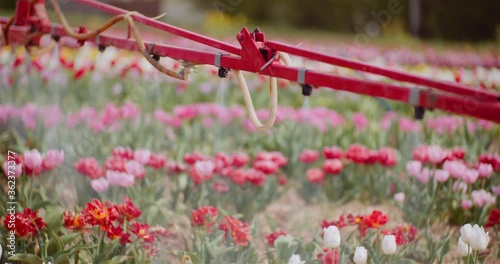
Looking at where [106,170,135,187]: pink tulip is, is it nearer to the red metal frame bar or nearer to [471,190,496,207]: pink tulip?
the red metal frame bar

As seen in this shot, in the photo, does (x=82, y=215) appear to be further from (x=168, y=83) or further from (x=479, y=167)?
(x=168, y=83)

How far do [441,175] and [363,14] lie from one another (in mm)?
13573

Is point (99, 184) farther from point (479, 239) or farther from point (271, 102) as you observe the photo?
point (479, 239)

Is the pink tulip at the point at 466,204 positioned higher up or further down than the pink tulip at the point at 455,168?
further down

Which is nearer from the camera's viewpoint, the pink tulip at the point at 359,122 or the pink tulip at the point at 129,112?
the pink tulip at the point at 129,112

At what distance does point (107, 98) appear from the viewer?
466cm

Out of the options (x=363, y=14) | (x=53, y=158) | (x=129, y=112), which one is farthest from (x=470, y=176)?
(x=363, y=14)

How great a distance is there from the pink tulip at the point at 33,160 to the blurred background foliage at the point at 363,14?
710 centimetres

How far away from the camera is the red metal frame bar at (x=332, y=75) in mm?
1366

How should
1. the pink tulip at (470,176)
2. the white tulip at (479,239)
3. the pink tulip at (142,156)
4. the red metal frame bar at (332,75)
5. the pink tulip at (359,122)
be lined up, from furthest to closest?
the pink tulip at (359,122), the pink tulip at (142,156), the pink tulip at (470,176), the white tulip at (479,239), the red metal frame bar at (332,75)

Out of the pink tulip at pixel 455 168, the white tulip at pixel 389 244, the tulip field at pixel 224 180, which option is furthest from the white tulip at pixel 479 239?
the pink tulip at pixel 455 168

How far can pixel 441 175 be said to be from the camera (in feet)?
8.61

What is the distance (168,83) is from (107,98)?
0.54 metres

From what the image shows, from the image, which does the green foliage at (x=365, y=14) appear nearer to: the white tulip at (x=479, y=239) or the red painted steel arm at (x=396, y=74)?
the red painted steel arm at (x=396, y=74)
